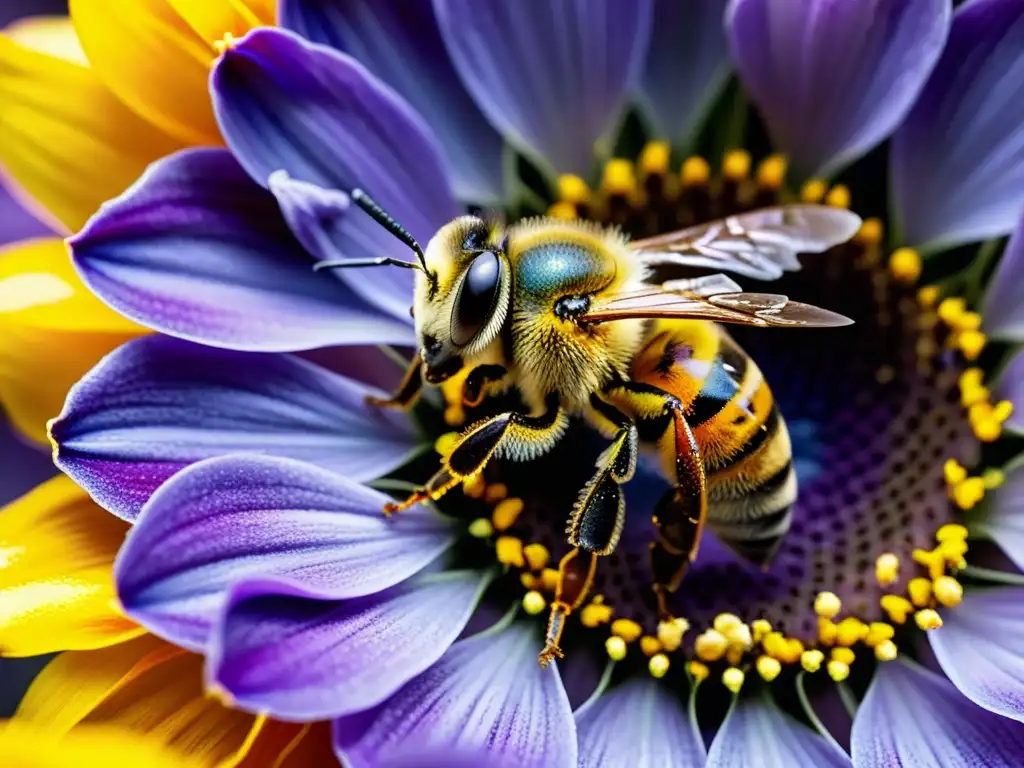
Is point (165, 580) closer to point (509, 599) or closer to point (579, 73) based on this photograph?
point (509, 599)

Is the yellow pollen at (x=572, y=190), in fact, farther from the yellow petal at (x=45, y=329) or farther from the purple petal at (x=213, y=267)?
the yellow petal at (x=45, y=329)

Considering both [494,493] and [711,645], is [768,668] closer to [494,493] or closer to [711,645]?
[711,645]

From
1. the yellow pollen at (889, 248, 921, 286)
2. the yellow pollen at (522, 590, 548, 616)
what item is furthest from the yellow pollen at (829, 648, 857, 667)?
the yellow pollen at (889, 248, 921, 286)

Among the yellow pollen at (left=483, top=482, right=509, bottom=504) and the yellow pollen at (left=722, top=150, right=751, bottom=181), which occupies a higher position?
the yellow pollen at (left=722, top=150, right=751, bottom=181)

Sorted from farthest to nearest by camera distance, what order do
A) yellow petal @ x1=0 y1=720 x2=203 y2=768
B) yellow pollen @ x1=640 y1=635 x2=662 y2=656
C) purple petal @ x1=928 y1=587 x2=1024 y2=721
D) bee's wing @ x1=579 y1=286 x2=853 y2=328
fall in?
yellow pollen @ x1=640 y1=635 x2=662 y2=656, purple petal @ x1=928 y1=587 x2=1024 y2=721, bee's wing @ x1=579 y1=286 x2=853 y2=328, yellow petal @ x1=0 y1=720 x2=203 y2=768

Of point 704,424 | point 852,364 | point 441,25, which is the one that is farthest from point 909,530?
point 441,25

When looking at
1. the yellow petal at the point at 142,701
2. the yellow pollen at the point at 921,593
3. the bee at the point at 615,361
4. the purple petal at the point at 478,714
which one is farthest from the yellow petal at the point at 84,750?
the yellow pollen at the point at 921,593

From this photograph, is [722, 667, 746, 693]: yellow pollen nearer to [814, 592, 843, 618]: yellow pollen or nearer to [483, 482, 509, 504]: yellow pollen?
[814, 592, 843, 618]: yellow pollen

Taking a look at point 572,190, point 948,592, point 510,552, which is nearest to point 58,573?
point 510,552
